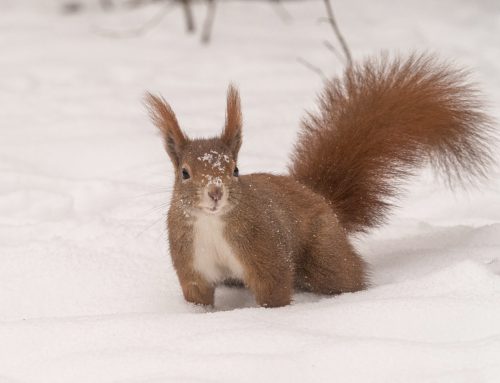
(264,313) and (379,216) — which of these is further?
(379,216)

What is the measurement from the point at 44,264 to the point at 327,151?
1.08 m

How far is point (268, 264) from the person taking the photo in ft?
8.34

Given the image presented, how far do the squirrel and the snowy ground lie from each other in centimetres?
13

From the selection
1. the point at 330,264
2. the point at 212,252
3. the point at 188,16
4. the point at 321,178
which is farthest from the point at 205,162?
the point at 188,16

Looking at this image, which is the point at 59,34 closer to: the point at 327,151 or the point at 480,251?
the point at 327,151

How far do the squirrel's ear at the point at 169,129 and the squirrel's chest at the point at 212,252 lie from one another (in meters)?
0.25

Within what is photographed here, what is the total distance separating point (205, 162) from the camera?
2.46 m

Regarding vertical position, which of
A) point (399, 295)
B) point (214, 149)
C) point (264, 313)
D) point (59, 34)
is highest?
point (214, 149)

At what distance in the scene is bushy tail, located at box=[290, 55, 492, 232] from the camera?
9.71 feet

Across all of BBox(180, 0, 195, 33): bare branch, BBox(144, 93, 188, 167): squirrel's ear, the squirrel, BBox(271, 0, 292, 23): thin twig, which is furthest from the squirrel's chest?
BBox(271, 0, 292, 23): thin twig

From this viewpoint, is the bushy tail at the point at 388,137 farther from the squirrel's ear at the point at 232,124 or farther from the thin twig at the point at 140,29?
the thin twig at the point at 140,29

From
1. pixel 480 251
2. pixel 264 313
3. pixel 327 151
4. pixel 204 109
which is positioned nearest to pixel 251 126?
pixel 204 109

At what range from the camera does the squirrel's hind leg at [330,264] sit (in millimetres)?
2787

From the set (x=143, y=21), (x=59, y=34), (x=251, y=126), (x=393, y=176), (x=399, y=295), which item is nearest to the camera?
(x=399, y=295)
